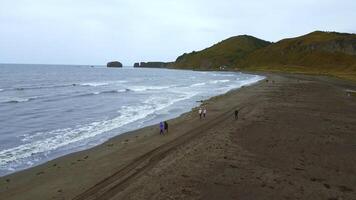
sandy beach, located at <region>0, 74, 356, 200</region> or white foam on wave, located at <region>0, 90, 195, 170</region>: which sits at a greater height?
sandy beach, located at <region>0, 74, 356, 200</region>

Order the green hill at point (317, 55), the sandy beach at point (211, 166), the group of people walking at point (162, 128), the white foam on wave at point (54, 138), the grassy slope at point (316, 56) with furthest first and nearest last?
1. the green hill at point (317, 55)
2. the grassy slope at point (316, 56)
3. the group of people walking at point (162, 128)
4. the white foam on wave at point (54, 138)
5. the sandy beach at point (211, 166)

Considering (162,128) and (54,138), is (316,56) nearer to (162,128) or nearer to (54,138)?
(162,128)

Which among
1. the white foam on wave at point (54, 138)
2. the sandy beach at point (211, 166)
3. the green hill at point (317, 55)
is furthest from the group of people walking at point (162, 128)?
the green hill at point (317, 55)

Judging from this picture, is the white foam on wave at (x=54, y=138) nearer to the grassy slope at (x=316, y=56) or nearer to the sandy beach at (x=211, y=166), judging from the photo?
the sandy beach at (x=211, y=166)

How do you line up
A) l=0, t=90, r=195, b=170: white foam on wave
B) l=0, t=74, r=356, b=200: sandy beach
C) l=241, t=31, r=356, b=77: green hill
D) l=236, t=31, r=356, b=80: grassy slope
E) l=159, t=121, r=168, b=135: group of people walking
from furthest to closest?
l=241, t=31, r=356, b=77: green hill → l=236, t=31, r=356, b=80: grassy slope → l=159, t=121, r=168, b=135: group of people walking → l=0, t=90, r=195, b=170: white foam on wave → l=0, t=74, r=356, b=200: sandy beach

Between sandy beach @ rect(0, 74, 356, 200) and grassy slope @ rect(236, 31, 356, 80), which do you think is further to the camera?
grassy slope @ rect(236, 31, 356, 80)

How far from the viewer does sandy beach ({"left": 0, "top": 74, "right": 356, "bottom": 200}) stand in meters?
14.8

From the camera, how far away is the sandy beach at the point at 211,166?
14.8 m

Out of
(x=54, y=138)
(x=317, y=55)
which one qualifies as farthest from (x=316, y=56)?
(x=54, y=138)

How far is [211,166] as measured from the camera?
697 inches

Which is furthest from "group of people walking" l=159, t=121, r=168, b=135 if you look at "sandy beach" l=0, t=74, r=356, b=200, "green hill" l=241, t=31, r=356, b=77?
"green hill" l=241, t=31, r=356, b=77

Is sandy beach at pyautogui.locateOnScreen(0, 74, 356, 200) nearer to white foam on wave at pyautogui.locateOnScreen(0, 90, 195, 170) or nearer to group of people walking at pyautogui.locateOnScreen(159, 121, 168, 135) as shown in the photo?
group of people walking at pyautogui.locateOnScreen(159, 121, 168, 135)

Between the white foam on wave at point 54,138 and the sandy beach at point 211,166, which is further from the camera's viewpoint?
the white foam on wave at point 54,138

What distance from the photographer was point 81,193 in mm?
15070
